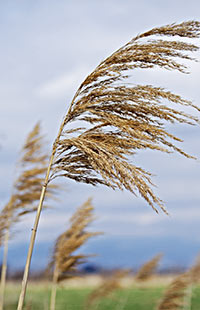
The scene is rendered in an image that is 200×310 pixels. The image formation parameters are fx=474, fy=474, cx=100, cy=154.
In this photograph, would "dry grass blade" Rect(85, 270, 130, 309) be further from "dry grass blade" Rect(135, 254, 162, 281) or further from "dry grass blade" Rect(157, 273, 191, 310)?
"dry grass blade" Rect(157, 273, 191, 310)

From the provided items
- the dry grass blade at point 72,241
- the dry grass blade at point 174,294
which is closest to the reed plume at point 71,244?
the dry grass blade at point 72,241

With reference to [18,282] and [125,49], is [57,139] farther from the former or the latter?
[18,282]

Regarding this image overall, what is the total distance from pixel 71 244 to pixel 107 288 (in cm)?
208

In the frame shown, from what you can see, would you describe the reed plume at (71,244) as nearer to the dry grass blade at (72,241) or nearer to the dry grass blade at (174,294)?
the dry grass blade at (72,241)

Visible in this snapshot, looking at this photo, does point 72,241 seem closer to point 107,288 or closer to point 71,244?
point 71,244

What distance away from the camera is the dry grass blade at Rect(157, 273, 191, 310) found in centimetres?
795

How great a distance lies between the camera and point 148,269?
9734mm

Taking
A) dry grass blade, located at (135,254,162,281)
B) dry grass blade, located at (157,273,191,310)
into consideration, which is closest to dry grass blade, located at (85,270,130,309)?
dry grass blade, located at (135,254,162,281)

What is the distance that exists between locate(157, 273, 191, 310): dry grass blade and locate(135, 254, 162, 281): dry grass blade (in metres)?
1.50

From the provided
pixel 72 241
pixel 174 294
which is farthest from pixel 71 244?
pixel 174 294

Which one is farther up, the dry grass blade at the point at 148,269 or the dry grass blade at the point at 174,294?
the dry grass blade at the point at 148,269

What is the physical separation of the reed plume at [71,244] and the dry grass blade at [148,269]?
2.23m

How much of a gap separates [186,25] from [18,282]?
7.95 meters

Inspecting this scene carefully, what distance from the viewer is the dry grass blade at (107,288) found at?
29.5 feet
